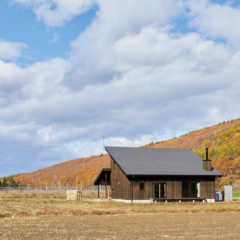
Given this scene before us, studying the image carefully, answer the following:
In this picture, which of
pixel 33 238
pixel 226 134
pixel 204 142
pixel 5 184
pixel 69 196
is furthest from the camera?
pixel 204 142

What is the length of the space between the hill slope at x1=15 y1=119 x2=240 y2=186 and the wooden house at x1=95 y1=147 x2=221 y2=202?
1006 inches

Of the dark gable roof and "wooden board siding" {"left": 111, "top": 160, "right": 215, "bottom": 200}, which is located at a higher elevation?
the dark gable roof

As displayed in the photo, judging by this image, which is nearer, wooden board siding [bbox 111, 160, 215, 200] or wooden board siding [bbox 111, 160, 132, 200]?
wooden board siding [bbox 111, 160, 215, 200]

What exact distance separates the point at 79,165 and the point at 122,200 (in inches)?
3502

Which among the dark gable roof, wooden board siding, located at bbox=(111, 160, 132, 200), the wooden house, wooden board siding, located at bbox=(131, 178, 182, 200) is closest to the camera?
wooden board siding, located at bbox=(131, 178, 182, 200)

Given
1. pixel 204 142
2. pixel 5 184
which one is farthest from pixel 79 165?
pixel 5 184

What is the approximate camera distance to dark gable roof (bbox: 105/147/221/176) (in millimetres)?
49531

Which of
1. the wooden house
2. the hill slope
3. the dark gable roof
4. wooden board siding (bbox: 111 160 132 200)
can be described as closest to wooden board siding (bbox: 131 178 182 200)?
the wooden house

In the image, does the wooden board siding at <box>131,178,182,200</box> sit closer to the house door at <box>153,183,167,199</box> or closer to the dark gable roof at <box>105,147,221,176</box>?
the house door at <box>153,183,167,199</box>

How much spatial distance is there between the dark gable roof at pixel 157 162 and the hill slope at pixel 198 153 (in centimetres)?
2448

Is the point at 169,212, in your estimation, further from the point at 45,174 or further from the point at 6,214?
the point at 45,174

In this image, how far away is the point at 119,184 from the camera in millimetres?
51125

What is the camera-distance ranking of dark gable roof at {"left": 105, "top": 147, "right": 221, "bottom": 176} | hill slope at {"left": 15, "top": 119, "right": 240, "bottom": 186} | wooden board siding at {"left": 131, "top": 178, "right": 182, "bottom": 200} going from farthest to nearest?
hill slope at {"left": 15, "top": 119, "right": 240, "bottom": 186} → dark gable roof at {"left": 105, "top": 147, "right": 221, "bottom": 176} → wooden board siding at {"left": 131, "top": 178, "right": 182, "bottom": 200}

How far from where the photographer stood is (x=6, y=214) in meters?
32.3
